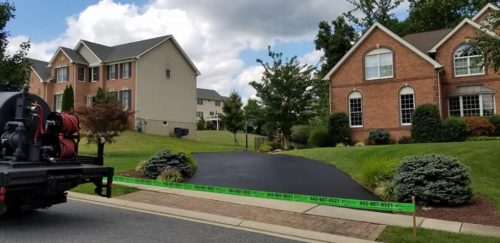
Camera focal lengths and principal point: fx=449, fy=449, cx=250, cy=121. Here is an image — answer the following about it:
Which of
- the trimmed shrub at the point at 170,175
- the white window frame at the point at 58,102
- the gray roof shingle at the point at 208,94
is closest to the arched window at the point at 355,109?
the trimmed shrub at the point at 170,175

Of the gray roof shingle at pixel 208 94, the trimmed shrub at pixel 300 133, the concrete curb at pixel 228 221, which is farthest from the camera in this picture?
the gray roof shingle at pixel 208 94

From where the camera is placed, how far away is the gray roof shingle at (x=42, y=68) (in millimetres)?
47422

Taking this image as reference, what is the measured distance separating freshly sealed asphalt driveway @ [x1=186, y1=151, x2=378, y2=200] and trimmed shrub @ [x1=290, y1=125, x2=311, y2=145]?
660 inches

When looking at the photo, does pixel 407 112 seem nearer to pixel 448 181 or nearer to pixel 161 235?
pixel 448 181

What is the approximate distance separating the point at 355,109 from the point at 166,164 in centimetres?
1864

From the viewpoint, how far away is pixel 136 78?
42.1 metres

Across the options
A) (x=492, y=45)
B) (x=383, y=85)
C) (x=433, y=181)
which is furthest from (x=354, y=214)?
(x=383, y=85)

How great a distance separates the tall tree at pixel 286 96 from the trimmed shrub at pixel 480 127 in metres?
10.6

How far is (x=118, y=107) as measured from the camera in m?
23.8

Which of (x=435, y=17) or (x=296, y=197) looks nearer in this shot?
(x=296, y=197)

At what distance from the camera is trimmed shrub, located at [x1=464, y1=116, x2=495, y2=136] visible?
24.9 metres

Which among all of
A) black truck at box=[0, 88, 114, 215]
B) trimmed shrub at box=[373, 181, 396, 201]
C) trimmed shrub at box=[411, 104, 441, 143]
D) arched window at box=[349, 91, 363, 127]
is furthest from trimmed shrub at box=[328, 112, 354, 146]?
black truck at box=[0, 88, 114, 215]

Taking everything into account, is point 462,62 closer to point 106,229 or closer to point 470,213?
point 470,213

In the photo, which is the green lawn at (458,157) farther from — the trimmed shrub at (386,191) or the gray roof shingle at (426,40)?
the gray roof shingle at (426,40)
